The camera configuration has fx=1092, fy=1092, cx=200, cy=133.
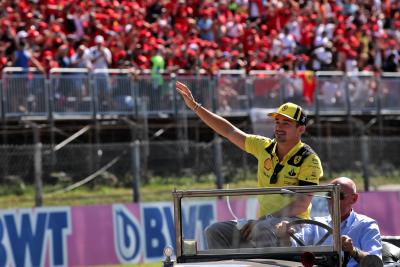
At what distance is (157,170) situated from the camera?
18375 mm

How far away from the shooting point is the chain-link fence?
16.9 meters

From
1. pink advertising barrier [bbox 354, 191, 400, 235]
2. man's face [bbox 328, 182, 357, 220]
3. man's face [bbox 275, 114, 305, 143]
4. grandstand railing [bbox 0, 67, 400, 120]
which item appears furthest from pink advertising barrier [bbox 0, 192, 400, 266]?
man's face [bbox 328, 182, 357, 220]

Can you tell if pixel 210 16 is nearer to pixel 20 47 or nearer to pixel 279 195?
pixel 20 47

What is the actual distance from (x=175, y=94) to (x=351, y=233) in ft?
42.3

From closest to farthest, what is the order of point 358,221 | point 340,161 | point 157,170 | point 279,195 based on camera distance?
point 279,195 < point 358,221 < point 157,170 < point 340,161

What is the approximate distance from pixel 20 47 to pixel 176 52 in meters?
3.60

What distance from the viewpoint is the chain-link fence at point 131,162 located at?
1686 cm

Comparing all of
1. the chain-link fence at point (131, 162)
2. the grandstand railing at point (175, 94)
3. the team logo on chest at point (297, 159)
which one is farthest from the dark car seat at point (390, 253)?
the grandstand railing at point (175, 94)

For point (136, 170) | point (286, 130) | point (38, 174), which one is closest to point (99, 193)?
point (136, 170)

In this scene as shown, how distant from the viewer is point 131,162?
1778cm

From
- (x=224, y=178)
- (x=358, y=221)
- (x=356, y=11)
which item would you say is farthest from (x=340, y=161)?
(x=358, y=221)

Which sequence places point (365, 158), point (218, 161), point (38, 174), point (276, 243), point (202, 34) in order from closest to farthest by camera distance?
point (276, 243)
point (38, 174)
point (218, 161)
point (365, 158)
point (202, 34)

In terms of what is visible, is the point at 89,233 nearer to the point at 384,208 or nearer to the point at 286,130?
the point at 384,208

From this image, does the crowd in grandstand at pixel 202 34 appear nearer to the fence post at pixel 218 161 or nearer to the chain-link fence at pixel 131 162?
the chain-link fence at pixel 131 162
